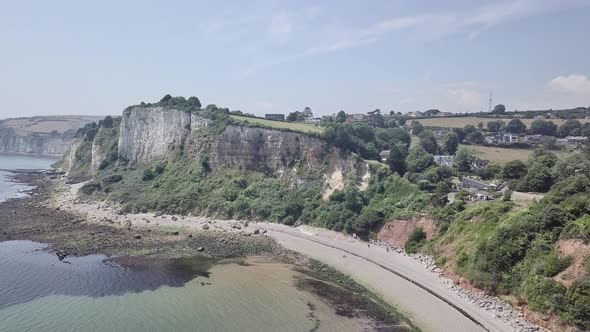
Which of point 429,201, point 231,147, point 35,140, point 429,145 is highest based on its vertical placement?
point 231,147

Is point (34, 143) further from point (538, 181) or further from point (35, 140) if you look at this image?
point (538, 181)

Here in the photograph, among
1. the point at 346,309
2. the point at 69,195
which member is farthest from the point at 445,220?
the point at 69,195

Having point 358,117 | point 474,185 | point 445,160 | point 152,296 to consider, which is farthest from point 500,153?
point 152,296

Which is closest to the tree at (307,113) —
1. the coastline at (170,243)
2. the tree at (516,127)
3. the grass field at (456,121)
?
the grass field at (456,121)

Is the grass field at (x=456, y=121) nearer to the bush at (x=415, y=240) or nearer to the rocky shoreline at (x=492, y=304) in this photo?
the bush at (x=415, y=240)

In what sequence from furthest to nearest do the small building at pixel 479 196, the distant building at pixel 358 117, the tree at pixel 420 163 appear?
1. the distant building at pixel 358 117
2. the tree at pixel 420 163
3. the small building at pixel 479 196

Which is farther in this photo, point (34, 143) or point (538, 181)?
point (34, 143)

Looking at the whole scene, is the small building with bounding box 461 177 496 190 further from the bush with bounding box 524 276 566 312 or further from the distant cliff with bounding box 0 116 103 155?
the distant cliff with bounding box 0 116 103 155

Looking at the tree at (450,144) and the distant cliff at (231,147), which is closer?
the distant cliff at (231,147)
